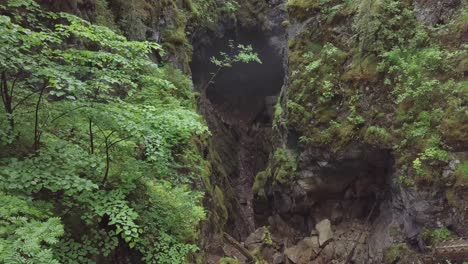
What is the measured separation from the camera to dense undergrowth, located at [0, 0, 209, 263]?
3.64 meters

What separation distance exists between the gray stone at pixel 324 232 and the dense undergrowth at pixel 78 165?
707 centimetres

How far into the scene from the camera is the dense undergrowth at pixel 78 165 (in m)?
3.64

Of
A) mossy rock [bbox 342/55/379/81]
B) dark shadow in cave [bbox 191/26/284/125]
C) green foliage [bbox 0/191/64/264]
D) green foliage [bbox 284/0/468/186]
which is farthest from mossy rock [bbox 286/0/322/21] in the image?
green foliage [bbox 0/191/64/264]

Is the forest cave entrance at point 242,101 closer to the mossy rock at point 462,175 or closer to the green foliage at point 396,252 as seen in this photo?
the green foliage at point 396,252

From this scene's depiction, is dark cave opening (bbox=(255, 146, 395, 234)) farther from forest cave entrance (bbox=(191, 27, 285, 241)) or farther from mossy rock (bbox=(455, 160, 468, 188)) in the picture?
forest cave entrance (bbox=(191, 27, 285, 241))

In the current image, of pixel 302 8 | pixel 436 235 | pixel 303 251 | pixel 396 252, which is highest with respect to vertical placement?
pixel 302 8

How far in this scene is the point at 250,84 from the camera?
26.1 meters

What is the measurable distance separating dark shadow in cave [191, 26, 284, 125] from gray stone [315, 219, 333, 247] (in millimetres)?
13639

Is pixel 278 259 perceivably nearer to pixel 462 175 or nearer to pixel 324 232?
pixel 324 232

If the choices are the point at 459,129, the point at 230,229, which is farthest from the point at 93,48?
the point at 230,229

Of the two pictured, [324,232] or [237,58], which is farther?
[237,58]

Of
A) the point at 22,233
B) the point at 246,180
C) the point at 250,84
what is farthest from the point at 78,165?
the point at 250,84

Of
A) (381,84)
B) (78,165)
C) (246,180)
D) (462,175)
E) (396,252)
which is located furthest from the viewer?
(246,180)

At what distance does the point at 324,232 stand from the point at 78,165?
9355 millimetres
